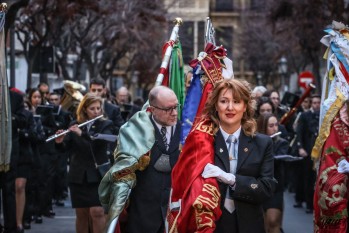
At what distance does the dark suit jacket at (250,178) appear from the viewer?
23.7ft

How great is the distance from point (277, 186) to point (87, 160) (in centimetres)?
228

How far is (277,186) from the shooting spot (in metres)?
12.8

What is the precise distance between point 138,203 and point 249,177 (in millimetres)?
2096

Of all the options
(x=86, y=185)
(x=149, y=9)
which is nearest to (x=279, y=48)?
(x=149, y=9)

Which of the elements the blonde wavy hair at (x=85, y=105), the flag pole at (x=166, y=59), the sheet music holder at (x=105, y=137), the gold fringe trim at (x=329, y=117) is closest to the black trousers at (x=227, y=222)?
the flag pole at (x=166, y=59)

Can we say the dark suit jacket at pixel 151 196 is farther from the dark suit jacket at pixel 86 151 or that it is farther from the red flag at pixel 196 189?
the dark suit jacket at pixel 86 151

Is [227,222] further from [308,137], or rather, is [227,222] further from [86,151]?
[308,137]

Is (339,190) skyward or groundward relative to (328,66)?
groundward

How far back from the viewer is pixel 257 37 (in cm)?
6562

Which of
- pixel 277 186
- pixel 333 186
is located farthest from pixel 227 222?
pixel 277 186

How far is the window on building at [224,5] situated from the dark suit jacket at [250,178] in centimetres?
8833

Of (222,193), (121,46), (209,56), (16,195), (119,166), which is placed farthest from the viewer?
(121,46)

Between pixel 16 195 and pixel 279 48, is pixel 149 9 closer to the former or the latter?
pixel 279 48

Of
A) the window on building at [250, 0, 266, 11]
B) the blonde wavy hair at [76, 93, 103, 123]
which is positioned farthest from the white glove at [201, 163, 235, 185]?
the window on building at [250, 0, 266, 11]
